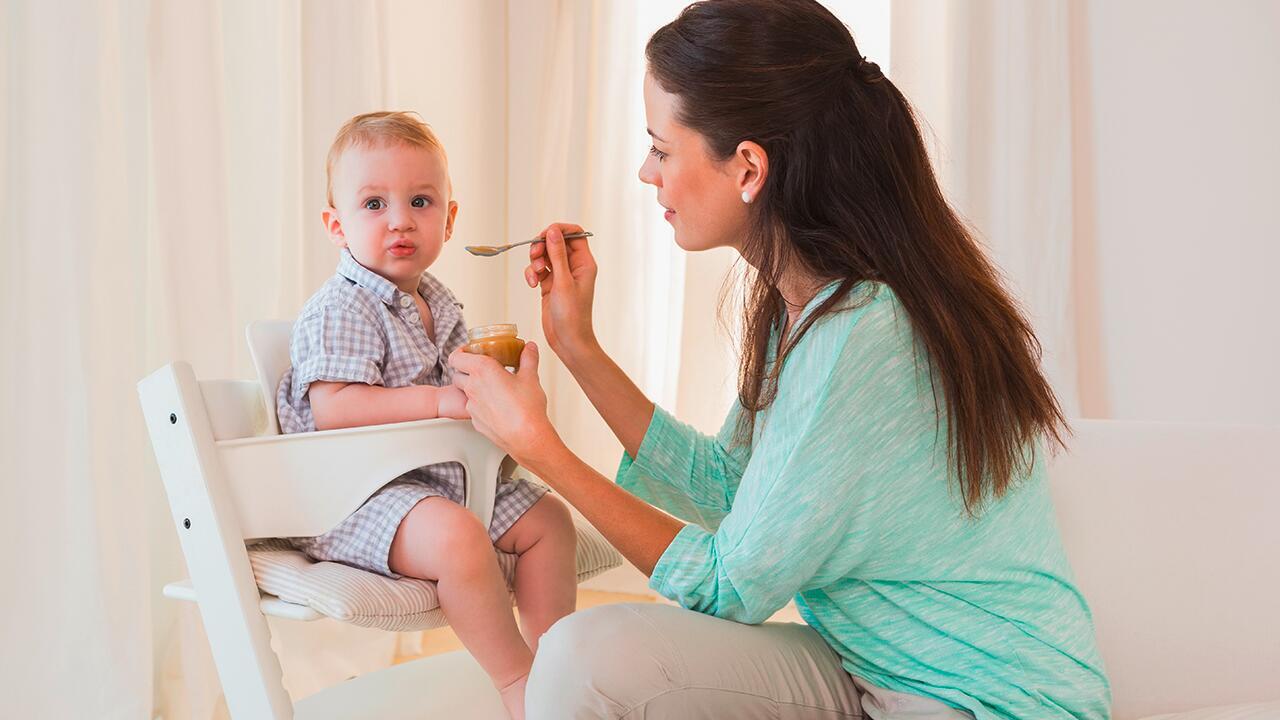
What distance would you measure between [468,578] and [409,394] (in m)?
0.25

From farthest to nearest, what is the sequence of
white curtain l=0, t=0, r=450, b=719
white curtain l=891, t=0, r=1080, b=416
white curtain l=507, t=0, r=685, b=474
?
white curtain l=507, t=0, r=685, b=474, white curtain l=891, t=0, r=1080, b=416, white curtain l=0, t=0, r=450, b=719

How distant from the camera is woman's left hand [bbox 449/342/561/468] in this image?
1245 mm

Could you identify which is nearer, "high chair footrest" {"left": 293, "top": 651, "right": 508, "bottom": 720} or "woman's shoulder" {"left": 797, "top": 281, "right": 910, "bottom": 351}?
"woman's shoulder" {"left": 797, "top": 281, "right": 910, "bottom": 351}

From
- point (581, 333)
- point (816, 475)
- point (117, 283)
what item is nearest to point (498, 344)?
point (581, 333)

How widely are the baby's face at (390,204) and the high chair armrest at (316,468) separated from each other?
0.34 metres

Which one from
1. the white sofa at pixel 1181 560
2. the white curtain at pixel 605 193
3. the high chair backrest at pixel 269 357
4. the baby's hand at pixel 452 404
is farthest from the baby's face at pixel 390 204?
the white curtain at pixel 605 193

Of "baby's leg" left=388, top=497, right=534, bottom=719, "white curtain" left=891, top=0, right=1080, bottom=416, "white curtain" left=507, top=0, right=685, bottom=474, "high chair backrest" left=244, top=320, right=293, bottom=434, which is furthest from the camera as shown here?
"white curtain" left=507, top=0, right=685, bottom=474

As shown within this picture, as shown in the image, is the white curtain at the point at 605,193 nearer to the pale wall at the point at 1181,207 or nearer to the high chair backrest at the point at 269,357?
the pale wall at the point at 1181,207

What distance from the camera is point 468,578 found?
4.28 feet

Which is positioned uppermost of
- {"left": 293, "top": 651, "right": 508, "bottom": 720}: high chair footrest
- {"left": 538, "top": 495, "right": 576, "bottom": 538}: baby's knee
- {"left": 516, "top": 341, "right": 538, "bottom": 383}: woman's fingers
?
{"left": 516, "top": 341, "right": 538, "bottom": 383}: woman's fingers

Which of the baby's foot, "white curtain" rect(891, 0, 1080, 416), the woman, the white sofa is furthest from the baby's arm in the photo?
"white curtain" rect(891, 0, 1080, 416)

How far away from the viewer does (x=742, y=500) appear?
1.14 m

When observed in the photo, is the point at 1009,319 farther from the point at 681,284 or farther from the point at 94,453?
the point at 681,284

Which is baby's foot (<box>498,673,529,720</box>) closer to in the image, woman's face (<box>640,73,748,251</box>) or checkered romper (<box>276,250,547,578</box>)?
checkered romper (<box>276,250,547,578</box>)
